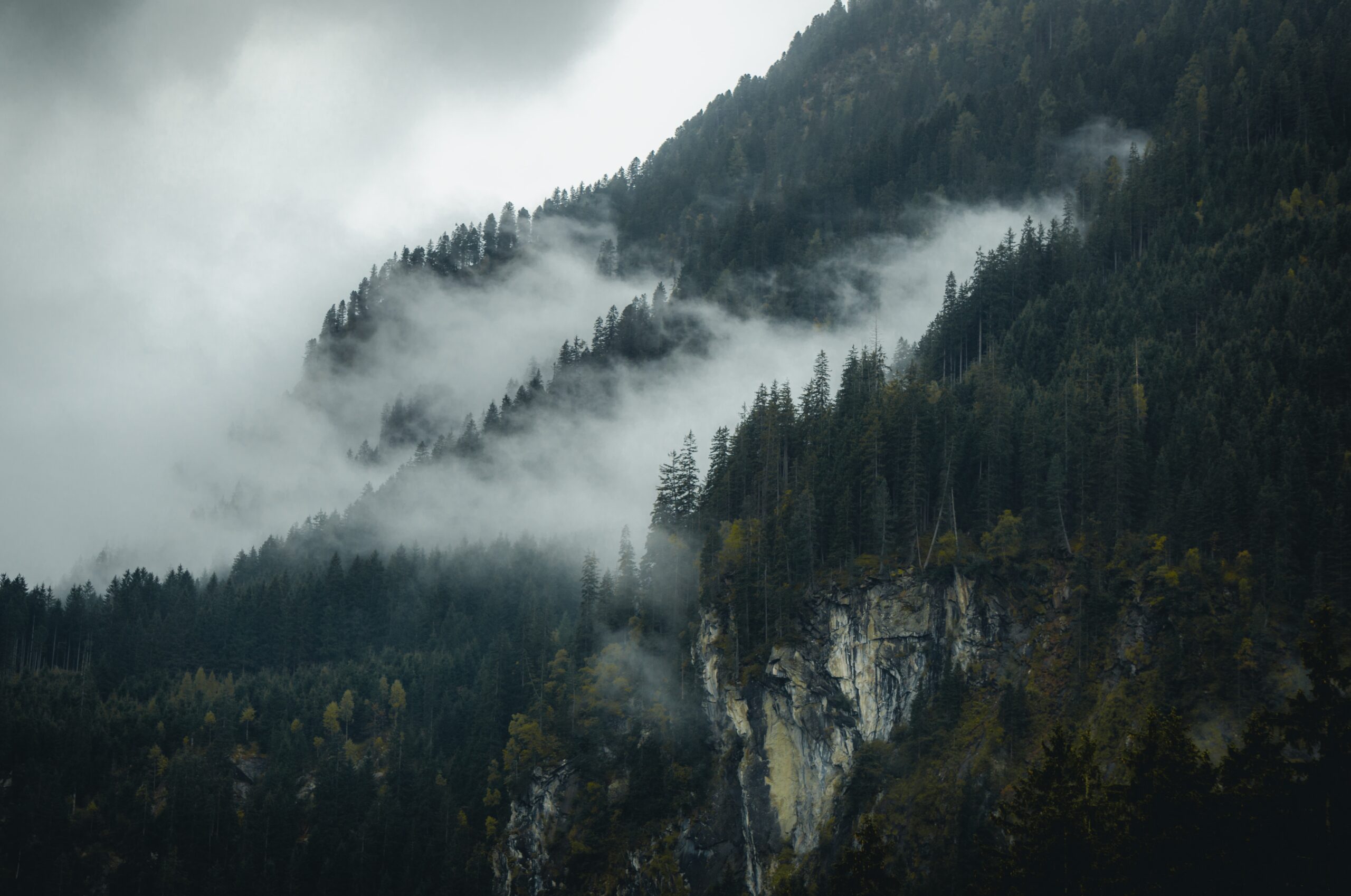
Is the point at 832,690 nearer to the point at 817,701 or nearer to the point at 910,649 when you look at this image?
the point at 817,701

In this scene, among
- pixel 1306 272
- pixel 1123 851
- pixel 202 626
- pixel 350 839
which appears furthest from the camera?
pixel 202 626

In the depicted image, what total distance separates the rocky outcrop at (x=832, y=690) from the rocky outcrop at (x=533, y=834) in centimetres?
2056

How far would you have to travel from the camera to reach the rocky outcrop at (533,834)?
106 m

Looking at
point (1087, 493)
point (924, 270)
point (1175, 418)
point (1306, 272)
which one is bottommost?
point (1087, 493)

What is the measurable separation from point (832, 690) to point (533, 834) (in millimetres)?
36330

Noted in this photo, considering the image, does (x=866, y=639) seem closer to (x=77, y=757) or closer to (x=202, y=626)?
(x=77, y=757)

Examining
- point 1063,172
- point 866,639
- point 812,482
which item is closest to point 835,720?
point 866,639

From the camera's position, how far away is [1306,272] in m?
97.2

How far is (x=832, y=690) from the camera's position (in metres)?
92.4

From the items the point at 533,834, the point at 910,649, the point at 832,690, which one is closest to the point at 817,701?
the point at 832,690

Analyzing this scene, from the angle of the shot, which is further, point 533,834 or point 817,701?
point 533,834

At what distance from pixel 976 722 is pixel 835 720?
13131mm

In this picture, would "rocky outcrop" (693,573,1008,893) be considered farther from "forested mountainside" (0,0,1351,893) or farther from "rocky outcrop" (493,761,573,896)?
"rocky outcrop" (493,761,573,896)

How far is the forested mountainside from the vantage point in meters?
68.6
